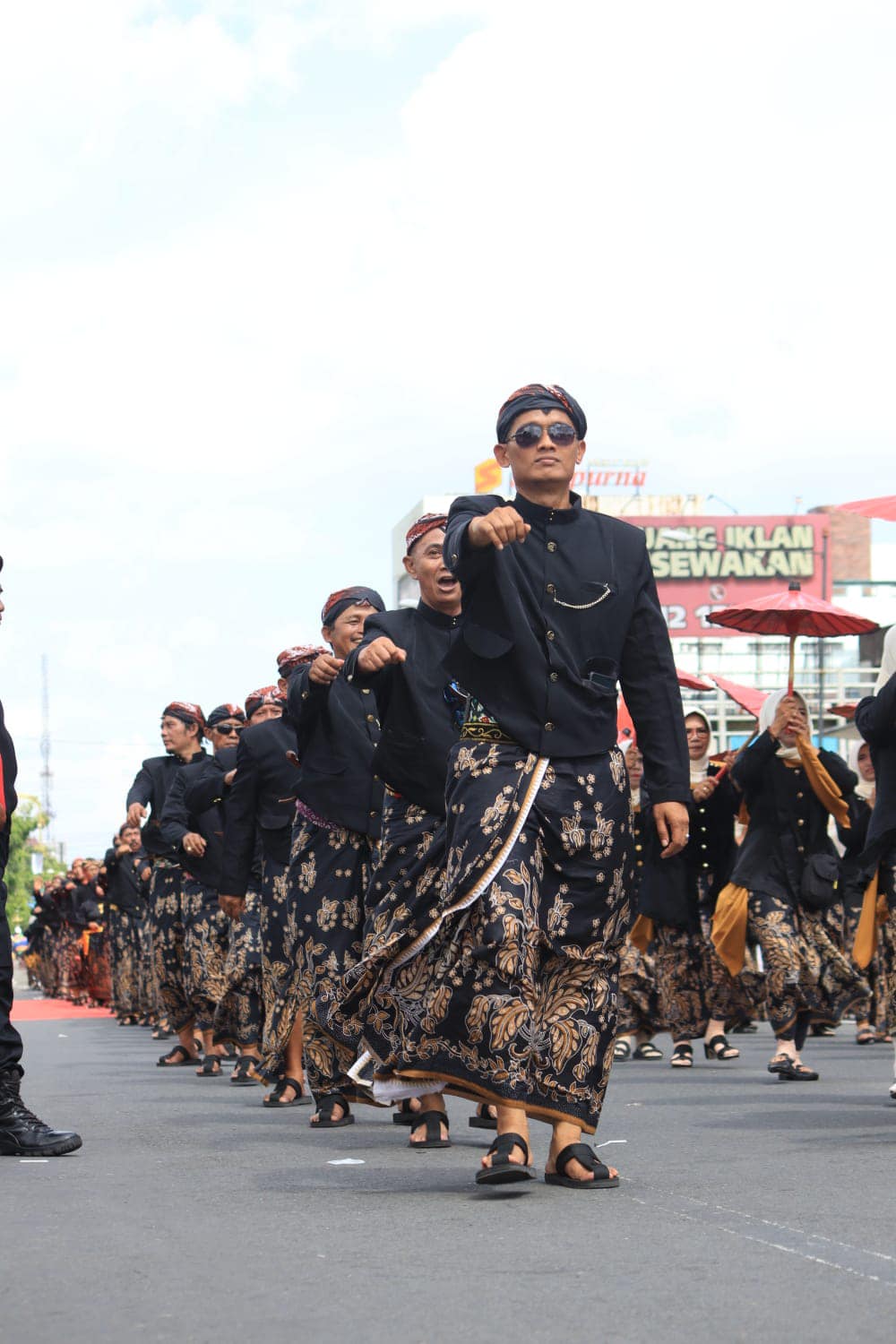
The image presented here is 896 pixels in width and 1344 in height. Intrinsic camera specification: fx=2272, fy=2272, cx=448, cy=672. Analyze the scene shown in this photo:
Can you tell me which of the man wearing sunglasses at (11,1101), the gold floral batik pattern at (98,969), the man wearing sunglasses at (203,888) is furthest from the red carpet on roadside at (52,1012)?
the man wearing sunglasses at (11,1101)

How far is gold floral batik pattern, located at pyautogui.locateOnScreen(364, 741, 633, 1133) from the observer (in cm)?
637

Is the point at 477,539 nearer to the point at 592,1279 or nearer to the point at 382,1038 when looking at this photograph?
the point at 382,1038

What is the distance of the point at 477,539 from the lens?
6.39 m

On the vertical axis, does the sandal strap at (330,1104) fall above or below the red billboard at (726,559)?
below

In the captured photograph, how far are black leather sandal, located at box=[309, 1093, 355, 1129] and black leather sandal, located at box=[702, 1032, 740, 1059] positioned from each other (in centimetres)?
563

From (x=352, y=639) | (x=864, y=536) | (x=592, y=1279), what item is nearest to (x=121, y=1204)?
(x=592, y=1279)

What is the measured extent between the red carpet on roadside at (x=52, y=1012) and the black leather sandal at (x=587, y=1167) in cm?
2297

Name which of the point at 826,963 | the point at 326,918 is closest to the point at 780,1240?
the point at 326,918

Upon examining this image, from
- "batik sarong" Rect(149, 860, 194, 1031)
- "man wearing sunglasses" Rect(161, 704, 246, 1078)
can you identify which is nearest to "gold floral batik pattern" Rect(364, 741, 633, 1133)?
"man wearing sunglasses" Rect(161, 704, 246, 1078)

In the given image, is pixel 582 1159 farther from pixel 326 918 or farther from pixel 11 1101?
pixel 326 918

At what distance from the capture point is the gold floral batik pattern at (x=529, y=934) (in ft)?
20.9

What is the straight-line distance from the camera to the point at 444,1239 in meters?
5.45

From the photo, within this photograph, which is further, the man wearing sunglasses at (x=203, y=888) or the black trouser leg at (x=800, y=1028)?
the man wearing sunglasses at (x=203, y=888)

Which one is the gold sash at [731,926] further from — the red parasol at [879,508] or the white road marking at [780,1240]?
A: the white road marking at [780,1240]
